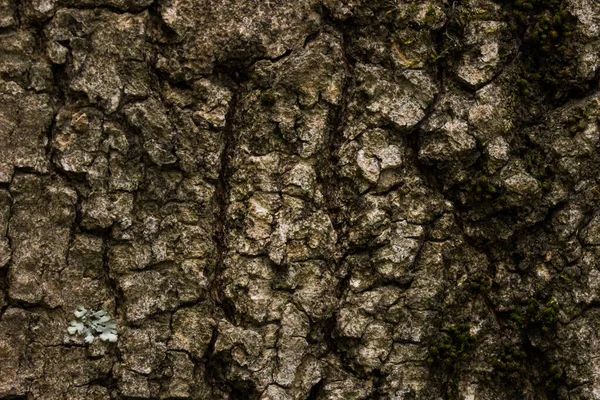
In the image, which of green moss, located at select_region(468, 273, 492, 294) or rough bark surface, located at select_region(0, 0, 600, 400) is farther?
green moss, located at select_region(468, 273, 492, 294)

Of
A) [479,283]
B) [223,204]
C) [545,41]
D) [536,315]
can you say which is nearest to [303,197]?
[223,204]

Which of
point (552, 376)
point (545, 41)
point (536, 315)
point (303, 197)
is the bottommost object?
point (552, 376)

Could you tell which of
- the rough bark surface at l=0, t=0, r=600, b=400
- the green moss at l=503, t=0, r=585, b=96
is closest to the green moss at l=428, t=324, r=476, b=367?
the rough bark surface at l=0, t=0, r=600, b=400

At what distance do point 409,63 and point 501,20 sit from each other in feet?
1.52

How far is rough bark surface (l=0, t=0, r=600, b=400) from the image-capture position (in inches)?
108

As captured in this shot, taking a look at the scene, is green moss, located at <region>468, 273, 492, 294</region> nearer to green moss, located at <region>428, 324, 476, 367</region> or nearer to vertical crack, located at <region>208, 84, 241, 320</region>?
green moss, located at <region>428, 324, 476, 367</region>

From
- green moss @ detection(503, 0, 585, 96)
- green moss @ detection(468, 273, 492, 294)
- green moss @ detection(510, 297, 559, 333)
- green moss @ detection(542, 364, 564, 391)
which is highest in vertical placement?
green moss @ detection(503, 0, 585, 96)

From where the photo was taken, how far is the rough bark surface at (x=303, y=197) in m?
2.75

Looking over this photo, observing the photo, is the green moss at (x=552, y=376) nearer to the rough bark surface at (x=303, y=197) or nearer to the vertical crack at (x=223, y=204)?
the rough bark surface at (x=303, y=197)

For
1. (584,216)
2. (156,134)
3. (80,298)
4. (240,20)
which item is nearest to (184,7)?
(240,20)

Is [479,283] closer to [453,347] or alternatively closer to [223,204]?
[453,347]

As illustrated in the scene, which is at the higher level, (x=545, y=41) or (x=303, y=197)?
(x=545, y=41)

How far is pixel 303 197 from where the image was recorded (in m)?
2.86

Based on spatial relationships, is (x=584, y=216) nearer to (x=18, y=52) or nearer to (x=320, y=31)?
(x=320, y=31)
